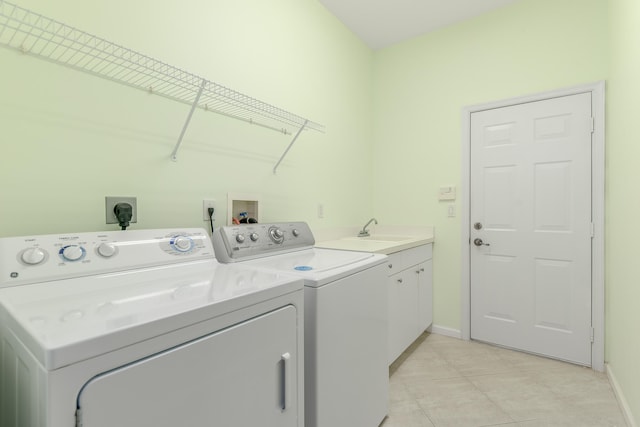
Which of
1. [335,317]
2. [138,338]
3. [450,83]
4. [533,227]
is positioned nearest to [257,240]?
[335,317]

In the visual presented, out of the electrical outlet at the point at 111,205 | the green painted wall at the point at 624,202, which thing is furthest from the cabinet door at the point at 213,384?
the green painted wall at the point at 624,202

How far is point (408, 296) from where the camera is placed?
2340mm

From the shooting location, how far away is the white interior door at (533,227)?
2.25m

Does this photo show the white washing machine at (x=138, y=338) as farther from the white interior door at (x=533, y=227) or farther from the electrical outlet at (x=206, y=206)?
the white interior door at (x=533, y=227)

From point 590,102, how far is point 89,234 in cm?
307

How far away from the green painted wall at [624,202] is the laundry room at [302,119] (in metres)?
0.02

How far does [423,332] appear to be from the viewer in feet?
9.24

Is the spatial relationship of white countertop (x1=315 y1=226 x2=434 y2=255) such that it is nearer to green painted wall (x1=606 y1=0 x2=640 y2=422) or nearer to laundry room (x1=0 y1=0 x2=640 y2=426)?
laundry room (x1=0 y1=0 x2=640 y2=426)

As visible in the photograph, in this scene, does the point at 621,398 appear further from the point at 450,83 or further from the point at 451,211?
the point at 450,83

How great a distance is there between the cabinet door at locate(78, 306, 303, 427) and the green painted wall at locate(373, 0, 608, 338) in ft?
7.09

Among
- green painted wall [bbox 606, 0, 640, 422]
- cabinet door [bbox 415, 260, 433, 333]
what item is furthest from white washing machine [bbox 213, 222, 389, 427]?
green painted wall [bbox 606, 0, 640, 422]

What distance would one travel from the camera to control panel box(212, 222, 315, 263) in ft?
4.57

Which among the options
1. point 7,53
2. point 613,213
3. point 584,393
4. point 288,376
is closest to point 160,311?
point 288,376

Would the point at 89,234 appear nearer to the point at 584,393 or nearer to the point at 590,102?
the point at 584,393
